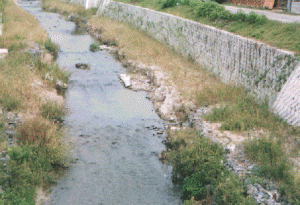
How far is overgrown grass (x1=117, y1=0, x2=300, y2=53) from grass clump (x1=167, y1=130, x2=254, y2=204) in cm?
373

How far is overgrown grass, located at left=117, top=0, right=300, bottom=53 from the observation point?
880cm

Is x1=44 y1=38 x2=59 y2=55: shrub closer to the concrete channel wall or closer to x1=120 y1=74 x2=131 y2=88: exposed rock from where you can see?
x1=120 y1=74 x2=131 y2=88: exposed rock

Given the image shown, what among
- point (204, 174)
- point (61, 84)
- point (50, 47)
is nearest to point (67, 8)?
point (50, 47)

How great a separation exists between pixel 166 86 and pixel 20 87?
17.2 feet

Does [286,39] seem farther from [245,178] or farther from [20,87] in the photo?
[20,87]

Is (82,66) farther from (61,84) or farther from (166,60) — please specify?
(166,60)

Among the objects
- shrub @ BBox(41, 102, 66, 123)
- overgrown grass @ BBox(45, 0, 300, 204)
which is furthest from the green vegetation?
overgrown grass @ BBox(45, 0, 300, 204)

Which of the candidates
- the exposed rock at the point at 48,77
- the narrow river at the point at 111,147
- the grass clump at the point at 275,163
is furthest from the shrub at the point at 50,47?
the grass clump at the point at 275,163

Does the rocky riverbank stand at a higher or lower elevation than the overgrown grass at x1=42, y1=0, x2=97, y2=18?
lower

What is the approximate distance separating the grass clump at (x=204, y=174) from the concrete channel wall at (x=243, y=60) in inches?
89.6

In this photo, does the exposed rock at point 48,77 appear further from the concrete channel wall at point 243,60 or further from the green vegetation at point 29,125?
the concrete channel wall at point 243,60

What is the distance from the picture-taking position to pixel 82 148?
8.10m

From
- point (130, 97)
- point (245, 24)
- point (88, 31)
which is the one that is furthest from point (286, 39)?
point (88, 31)

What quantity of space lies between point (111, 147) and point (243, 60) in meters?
4.95
